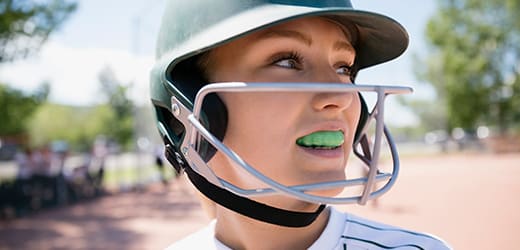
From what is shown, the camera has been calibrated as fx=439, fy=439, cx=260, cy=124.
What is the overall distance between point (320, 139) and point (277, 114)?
131mm

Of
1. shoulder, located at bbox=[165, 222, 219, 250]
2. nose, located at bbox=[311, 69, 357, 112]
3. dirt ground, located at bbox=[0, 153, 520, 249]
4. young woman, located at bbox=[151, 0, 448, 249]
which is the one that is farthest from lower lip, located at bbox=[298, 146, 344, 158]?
dirt ground, located at bbox=[0, 153, 520, 249]

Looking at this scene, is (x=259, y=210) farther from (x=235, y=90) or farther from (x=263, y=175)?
(x=235, y=90)

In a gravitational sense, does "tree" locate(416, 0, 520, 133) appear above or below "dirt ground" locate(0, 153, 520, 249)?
above

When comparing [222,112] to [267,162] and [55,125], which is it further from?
[55,125]

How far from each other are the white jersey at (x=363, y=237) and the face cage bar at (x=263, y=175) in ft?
0.84

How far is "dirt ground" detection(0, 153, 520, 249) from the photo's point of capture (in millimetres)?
6539

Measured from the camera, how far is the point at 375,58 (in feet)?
5.10

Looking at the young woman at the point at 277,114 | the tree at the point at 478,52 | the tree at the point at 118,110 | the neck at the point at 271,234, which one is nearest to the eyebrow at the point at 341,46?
the young woman at the point at 277,114

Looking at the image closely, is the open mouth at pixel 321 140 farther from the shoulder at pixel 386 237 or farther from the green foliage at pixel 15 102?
the green foliage at pixel 15 102

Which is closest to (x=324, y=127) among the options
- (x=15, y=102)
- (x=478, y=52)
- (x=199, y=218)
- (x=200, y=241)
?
(x=200, y=241)

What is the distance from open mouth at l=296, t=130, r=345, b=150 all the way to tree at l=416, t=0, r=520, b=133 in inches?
1231

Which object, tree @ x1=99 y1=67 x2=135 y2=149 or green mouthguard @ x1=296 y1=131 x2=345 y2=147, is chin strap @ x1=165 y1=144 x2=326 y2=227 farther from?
tree @ x1=99 y1=67 x2=135 y2=149

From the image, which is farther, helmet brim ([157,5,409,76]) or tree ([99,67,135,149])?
tree ([99,67,135,149])

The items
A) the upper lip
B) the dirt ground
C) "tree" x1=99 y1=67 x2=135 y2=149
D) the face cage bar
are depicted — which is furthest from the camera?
"tree" x1=99 y1=67 x2=135 y2=149
